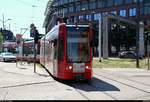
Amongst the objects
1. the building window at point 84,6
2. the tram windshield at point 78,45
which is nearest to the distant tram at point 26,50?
the tram windshield at point 78,45

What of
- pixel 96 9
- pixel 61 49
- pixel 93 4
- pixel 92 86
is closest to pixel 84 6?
pixel 93 4

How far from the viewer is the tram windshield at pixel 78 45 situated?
21.9 meters

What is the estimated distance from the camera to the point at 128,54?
82.6 meters

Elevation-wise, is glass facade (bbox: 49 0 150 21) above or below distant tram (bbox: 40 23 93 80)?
above

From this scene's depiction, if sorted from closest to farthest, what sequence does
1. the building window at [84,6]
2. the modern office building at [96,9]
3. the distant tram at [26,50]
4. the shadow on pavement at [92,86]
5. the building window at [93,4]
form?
1. the shadow on pavement at [92,86]
2. the distant tram at [26,50]
3. the modern office building at [96,9]
4. the building window at [93,4]
5. the building window at [84,6]

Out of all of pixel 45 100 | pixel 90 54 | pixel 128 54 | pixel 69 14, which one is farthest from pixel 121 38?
pixel 45 100

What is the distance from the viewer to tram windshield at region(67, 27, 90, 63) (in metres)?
21.9

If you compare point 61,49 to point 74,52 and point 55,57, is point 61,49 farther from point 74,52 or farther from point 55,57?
point 55,57

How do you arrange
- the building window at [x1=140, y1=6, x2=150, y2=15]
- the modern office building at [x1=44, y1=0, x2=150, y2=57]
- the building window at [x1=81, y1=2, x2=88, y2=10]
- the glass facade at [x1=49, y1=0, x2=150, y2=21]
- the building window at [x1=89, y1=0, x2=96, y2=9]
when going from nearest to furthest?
the building window at [x1=140, y1=6, x2=150, y2=15] < the modern office building at [x1=44, y1=0, x2=150, y2=57] < the glass facade at [x1=49, y1=0, x2=150, y2=21] < the building window at [x1=89, y1=0, x2=96, y2=9] < the building window at [x1=81, y1=2, x2=88, y2=10]

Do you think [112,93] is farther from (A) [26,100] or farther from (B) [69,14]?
(B) [69,14]

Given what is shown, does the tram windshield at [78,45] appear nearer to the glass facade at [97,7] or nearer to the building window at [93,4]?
the glass facade at [97,7]

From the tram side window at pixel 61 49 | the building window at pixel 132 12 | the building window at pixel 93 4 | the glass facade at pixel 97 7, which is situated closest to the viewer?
the tram side window at pixel 61 49

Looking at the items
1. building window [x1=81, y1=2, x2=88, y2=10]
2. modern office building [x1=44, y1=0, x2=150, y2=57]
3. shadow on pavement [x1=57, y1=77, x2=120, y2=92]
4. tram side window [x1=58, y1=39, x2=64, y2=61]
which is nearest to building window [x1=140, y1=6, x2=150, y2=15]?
modern office building [x1=44, y1=0, x2=150, y2=57]

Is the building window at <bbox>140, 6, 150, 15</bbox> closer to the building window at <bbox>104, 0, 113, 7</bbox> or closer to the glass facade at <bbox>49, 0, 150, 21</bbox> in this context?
the glass facade at <bbox>49, 0, 150, 21</bbox>
